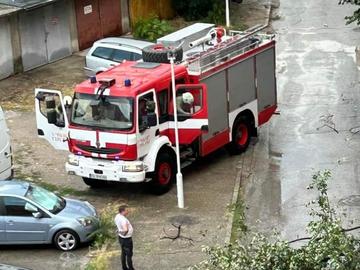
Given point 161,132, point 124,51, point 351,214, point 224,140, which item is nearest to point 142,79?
point 161,132

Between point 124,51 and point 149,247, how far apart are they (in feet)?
36.7

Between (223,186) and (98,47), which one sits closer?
(223,186)

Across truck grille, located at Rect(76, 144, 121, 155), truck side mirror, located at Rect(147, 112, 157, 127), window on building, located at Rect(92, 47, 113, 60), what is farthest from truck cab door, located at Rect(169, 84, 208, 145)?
window on building, located at Rect(92, 47, 113, 60)

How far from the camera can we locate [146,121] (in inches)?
749

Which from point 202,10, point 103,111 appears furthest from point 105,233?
point 202,10

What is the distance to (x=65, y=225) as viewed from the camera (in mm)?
16953

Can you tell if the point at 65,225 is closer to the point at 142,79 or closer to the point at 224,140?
the point at 142,79

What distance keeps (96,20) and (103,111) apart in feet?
48.0

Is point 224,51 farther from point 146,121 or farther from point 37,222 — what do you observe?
point 37,222

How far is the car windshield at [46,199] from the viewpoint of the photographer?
675 inches

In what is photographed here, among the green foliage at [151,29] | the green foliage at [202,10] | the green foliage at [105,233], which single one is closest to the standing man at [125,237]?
the green foliage at [105,233]

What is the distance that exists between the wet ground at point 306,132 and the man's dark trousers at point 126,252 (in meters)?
3.60

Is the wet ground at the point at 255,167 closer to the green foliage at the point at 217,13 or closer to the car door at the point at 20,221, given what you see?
the car door at the point at 20,221

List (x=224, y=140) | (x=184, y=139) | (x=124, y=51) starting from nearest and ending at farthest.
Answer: (x=184, y=139), (x=224, y=140), (x=124, y=51)
